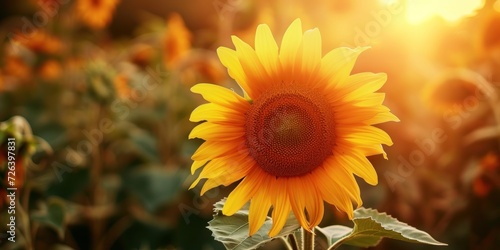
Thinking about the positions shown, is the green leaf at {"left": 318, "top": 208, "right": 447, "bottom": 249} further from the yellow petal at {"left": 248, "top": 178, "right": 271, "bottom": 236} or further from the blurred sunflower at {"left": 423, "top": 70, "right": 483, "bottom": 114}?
the blurred sunflower at {"left": 423, "top": 70, "right": 483, "bottom": 114}

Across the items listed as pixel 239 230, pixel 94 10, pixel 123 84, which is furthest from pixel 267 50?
pixel 94 10

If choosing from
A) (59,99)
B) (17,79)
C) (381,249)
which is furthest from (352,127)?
(17,79)

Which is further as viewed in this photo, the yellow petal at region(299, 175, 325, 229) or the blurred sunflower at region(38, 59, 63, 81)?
the blurred sunflower at region(38, 59, 63, 81)

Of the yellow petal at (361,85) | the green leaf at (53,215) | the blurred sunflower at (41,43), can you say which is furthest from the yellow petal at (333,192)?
the blurred sunflower at (41,43)

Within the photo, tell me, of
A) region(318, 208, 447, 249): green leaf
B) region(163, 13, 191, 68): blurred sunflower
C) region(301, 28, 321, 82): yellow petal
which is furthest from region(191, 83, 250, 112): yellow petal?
region(163, 13, 191, 68): blurred sunflower

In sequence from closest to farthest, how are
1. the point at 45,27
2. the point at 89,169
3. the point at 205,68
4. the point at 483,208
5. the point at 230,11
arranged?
1. the point at 483,208
2. the point at 89,169
3. the point at 205,68
4. the point at 230,11
5. the point at 45,27

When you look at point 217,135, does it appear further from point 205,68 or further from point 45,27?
point 45,27
